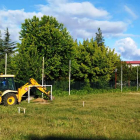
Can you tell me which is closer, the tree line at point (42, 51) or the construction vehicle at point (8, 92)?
the construction vehicle at point (8, 92)

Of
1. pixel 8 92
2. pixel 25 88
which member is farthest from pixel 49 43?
pixel 8 92

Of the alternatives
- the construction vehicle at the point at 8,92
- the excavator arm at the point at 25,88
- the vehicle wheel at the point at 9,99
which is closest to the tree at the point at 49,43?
the excavator arm at the point at 25,88

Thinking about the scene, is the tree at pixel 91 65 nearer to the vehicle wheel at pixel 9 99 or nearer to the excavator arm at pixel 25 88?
the excavator arm at pixel 25 88

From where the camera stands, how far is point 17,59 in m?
27.8

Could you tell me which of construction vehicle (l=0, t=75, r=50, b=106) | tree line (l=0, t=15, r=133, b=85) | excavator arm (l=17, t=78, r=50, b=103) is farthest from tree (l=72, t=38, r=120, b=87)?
construction vehicle (l=0, t=75, r=50, b=106)

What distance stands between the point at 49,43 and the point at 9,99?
13854mm

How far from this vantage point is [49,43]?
101ft

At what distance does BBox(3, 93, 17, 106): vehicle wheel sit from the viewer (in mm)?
17817

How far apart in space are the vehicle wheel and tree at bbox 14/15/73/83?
9.77 m

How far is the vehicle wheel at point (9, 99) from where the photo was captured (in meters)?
17.8

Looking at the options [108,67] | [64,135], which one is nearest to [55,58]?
[108,67]

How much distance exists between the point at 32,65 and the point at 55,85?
491cm

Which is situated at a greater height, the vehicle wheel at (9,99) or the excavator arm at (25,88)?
the excavator arm at (25,88)

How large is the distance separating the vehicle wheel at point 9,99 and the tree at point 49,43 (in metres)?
9.77
